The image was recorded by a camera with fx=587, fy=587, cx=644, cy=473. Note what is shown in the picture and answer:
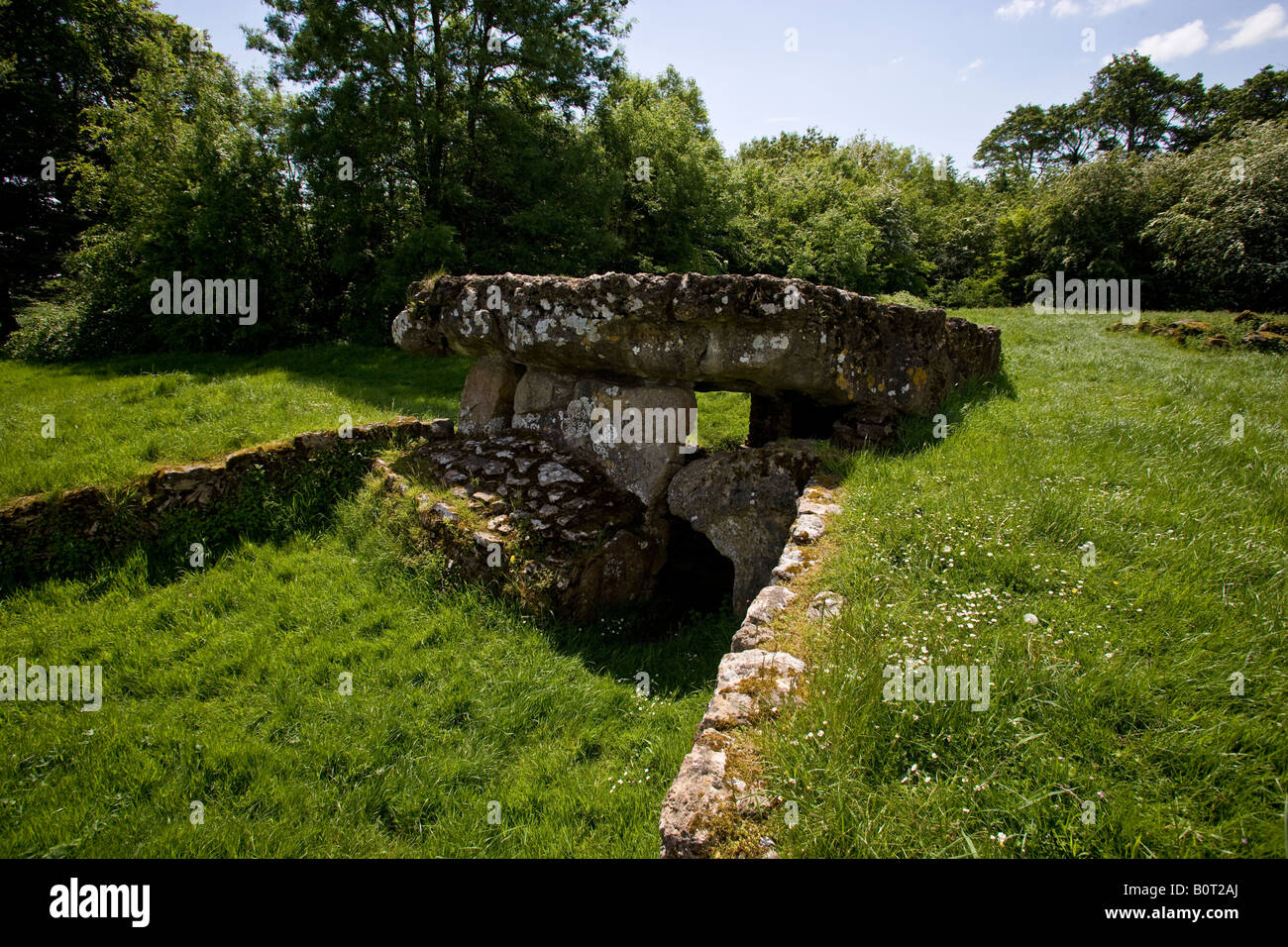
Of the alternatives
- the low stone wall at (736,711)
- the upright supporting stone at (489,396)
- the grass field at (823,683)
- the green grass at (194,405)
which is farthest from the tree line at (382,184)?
the low stone wall at (736,711)

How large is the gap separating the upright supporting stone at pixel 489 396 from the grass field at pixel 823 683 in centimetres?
193

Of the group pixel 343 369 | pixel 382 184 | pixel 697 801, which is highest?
pixel 382 184

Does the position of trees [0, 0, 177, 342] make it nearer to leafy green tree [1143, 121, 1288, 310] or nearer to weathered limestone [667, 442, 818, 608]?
weathered limestone [667, 442, 818, 608]

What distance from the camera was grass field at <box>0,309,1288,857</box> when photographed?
7.99 ft

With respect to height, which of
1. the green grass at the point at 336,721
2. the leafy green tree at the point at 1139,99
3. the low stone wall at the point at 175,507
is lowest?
the green grass at the point at 336,721

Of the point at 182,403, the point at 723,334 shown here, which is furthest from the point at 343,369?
the point at 723,334

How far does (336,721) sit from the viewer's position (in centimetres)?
429

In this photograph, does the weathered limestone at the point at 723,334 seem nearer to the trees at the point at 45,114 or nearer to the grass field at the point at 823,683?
the grass field at the point at 823,683

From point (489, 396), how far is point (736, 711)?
6.02 metres

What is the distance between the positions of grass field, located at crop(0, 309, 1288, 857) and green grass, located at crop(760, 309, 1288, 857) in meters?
0.02

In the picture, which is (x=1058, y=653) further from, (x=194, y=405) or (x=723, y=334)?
(x=194, y=405)

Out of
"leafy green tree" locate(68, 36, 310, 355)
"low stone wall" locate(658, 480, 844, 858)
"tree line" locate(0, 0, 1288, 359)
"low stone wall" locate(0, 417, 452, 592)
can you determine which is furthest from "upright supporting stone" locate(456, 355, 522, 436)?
"leafy green tree" locate(68, 36, 310, 355)

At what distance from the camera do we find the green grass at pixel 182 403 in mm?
6918

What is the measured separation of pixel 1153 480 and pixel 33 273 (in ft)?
93.5
